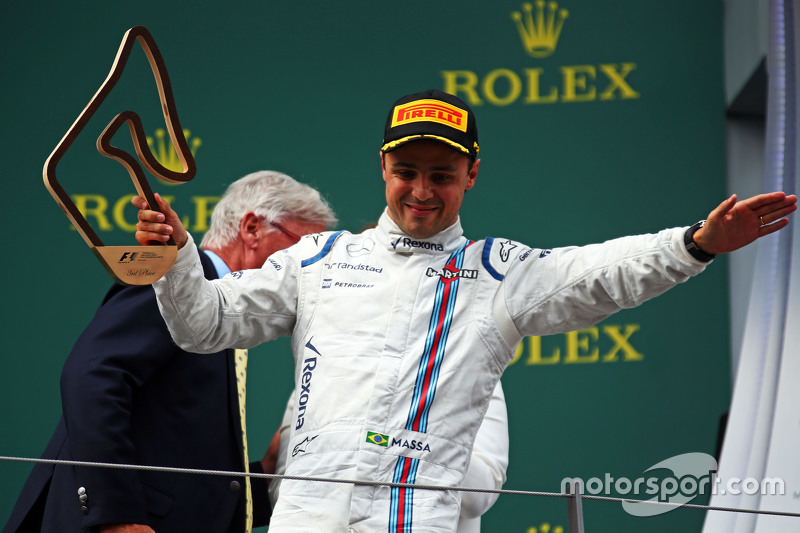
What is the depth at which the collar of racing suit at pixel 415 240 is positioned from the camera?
174 centimetres

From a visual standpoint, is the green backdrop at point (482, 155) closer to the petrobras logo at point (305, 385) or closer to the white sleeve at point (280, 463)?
the white sleeve at point (280, 463)

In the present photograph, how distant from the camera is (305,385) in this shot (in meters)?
1.68

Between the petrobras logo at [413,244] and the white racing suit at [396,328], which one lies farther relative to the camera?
the petrobras logo at [413,244]

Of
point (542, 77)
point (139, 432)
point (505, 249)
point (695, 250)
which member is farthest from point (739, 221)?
point (542, 77)

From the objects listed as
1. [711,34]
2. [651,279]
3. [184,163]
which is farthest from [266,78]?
[651,279]

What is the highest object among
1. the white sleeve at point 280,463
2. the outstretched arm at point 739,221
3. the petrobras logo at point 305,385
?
the outstretched arm at point 739,221

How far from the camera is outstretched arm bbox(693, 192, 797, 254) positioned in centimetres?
155

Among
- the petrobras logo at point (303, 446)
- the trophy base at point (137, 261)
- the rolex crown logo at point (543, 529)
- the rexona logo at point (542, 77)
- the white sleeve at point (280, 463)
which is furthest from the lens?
the rexona logo at point (542, 77)

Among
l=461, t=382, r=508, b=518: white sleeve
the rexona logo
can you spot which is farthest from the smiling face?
the rexona logo

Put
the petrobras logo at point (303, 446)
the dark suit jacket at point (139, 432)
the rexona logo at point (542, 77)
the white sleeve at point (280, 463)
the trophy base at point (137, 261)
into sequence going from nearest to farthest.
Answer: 1. the trophy base at point (137, 261)
2. the petrobras logo at point (303, 446)
3. the dark suit jacket at point (139, 432)
4. the white sleeve at point (280, 463)
5. the rexona logo at point (542, 77)

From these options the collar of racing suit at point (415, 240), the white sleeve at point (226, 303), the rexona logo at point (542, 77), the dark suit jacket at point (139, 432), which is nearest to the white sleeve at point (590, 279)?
the collar of racing suit at point (415, 240)

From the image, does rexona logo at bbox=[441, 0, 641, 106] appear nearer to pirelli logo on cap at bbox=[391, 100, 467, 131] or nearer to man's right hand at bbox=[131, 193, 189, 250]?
pirelli logo on cap at bbox=[391, 100, 467, 131]

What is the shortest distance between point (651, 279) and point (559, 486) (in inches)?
71.9

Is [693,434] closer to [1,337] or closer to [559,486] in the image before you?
[559,486]
